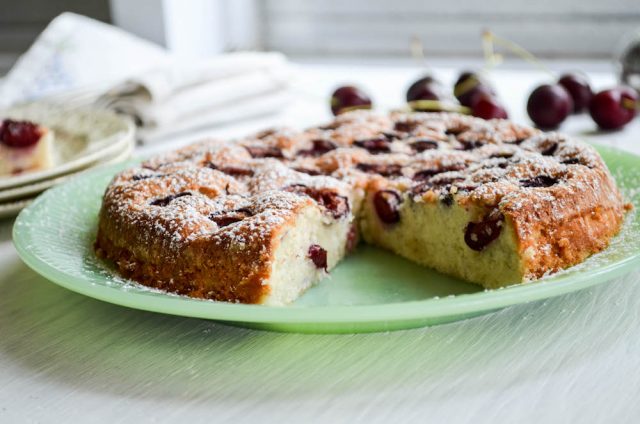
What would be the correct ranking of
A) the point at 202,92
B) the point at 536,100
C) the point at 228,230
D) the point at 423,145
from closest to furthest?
1. the point at 228,230
2. the point at 423,145
3. the point at 536,100
4. the point at 202,92

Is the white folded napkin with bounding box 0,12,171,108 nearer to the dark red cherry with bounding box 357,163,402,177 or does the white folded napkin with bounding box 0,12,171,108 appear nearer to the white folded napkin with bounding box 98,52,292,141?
the white folded napkin with bounding box 98,52,292,141

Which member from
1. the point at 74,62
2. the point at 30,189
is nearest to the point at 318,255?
the point at 30,189

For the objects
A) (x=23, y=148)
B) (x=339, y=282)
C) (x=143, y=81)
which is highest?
(x=143, y=81)

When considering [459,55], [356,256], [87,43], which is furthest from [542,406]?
[459,55]

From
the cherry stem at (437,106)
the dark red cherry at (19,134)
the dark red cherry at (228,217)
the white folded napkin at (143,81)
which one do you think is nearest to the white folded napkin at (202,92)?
the white folded napkin at (143,81)

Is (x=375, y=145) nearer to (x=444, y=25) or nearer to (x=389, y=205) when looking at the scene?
(x=389, y=205)

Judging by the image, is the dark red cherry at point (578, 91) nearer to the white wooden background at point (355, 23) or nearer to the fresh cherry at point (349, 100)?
the fresh cherry at point (349, 100)
